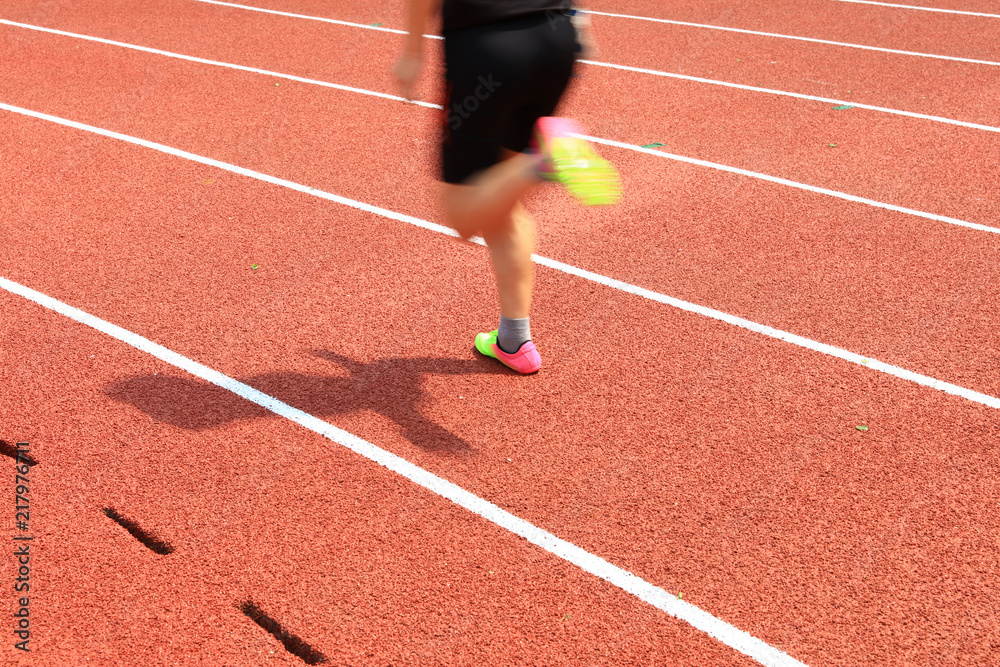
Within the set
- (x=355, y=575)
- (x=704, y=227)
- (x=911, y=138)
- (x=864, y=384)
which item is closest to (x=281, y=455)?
(x=355, y=575)

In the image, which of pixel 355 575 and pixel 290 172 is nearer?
pixel 355 575

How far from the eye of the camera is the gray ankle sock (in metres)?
3.69

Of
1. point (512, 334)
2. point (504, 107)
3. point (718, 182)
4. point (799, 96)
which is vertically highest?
point (504, 107)

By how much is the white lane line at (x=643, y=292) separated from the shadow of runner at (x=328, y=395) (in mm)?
1018

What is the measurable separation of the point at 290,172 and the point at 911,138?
454cm

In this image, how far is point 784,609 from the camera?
2.70m

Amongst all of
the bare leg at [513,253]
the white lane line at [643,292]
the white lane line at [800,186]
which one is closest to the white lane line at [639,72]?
the white lane line at [800,186]

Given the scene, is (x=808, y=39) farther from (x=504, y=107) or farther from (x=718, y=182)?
(x=504, y=107)

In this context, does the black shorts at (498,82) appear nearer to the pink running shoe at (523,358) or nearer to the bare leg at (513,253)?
the bare leg at (513,253)

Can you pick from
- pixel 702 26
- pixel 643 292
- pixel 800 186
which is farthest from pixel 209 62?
pixel 643 292

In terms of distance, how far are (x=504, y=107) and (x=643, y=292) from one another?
178cm

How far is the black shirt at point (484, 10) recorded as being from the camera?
2809 millimetres

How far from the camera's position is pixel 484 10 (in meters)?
2.81

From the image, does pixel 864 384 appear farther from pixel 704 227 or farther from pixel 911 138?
pixel 911 138
